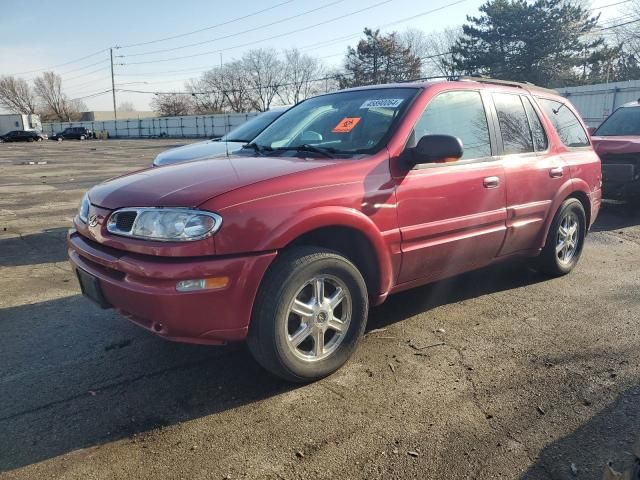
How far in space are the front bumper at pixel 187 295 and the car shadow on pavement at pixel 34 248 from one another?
3.67m

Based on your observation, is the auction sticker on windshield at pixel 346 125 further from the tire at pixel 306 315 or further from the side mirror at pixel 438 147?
the tire at pixel 306 315

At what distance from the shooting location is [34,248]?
6.55 m

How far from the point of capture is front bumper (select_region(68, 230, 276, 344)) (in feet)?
8.93

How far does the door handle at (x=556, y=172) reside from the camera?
474 cm

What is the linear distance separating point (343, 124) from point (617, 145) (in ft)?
20.6

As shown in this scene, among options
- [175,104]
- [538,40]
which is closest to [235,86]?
[175,104]

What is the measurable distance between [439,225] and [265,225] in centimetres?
145

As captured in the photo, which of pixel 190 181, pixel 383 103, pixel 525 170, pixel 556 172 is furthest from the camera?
pixel 556 172

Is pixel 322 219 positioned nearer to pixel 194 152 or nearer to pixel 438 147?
pixel 438 147

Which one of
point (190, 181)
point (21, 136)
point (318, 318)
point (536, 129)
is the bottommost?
point (318, 318)

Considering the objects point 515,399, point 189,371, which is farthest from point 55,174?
point 515,399

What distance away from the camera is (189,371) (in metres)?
3.34

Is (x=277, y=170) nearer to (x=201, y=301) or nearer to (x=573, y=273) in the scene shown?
(x=201, y=301)

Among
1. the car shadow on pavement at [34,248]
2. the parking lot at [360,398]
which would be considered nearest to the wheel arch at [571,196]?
the parking lot at [360,398]
